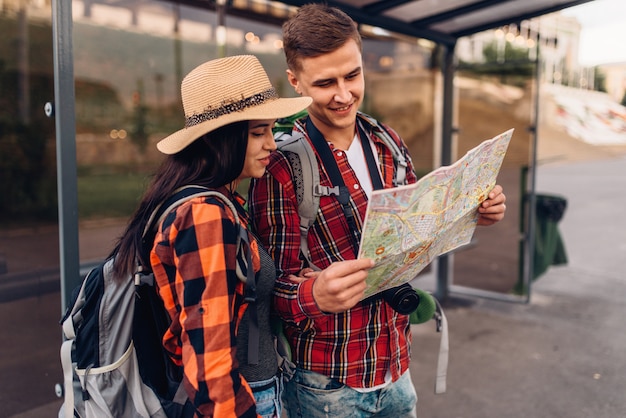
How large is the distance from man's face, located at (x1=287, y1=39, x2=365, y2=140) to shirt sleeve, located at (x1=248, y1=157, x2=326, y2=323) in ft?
0.70

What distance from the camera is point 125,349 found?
128cm

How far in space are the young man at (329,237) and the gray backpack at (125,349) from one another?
24 cm

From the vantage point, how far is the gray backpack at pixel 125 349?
1265 mm

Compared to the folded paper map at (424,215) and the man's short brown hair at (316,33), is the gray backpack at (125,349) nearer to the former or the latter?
the folded paper map at (424,215)

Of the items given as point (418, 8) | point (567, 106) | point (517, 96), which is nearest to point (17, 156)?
point (418, 8)

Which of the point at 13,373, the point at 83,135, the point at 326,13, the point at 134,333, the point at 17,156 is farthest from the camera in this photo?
the point at 83,135

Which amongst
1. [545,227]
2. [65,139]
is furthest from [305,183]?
[545,227]

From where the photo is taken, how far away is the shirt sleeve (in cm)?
145

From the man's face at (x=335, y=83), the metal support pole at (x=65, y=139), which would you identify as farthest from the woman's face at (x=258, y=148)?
the metal support pole at (x=65, y=139)

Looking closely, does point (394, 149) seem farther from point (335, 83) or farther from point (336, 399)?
point (336, 399)

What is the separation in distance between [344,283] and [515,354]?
3.63m

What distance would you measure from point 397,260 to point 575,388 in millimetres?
3131

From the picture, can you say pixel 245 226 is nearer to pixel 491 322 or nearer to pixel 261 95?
pixel 261 95

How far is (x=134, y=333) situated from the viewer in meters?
1.30
